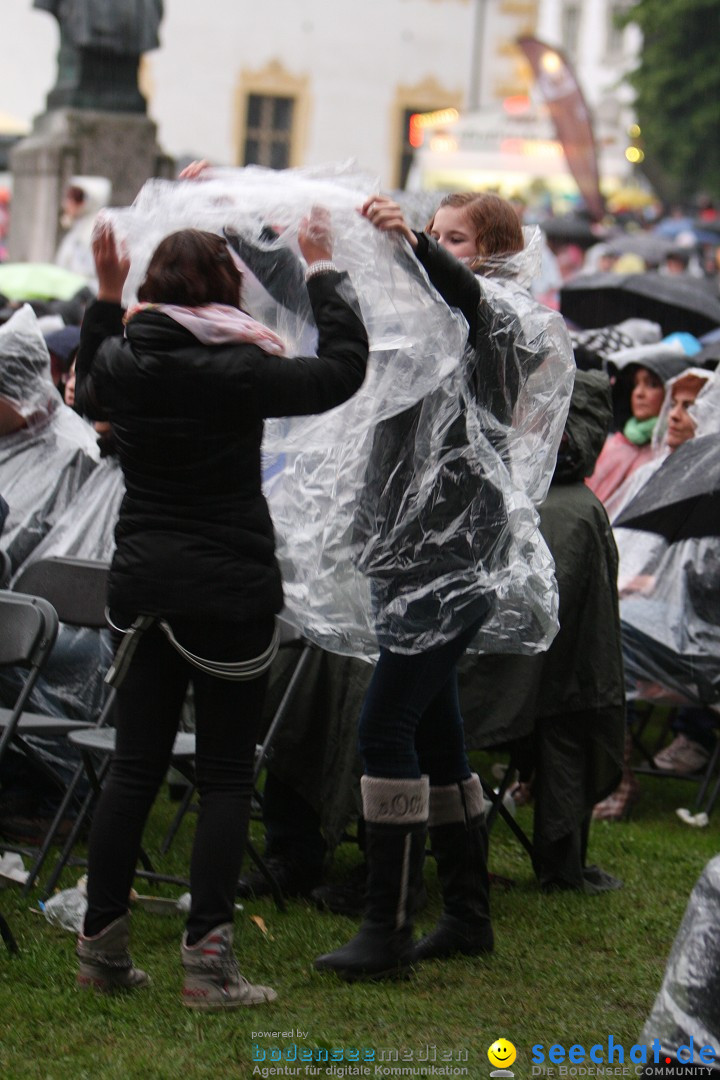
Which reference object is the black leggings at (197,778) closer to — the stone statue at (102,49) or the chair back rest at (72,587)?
the chair back rest at (72,587)

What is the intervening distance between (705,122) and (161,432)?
36815mm

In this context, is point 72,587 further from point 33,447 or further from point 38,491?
point 33,447

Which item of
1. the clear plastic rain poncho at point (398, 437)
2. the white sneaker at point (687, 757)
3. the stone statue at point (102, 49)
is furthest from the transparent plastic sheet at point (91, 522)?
the stone statue at point (102, 49)

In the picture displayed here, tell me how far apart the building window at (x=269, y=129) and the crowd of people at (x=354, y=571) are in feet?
Result: 121

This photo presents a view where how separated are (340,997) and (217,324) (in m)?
1.44

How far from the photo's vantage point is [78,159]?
38.6 feet

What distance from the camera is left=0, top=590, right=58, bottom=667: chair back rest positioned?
13.0ft

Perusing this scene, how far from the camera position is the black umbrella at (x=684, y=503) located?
4863 millimetres

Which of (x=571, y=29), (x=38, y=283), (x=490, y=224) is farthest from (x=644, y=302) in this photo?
(x=571, y=29)

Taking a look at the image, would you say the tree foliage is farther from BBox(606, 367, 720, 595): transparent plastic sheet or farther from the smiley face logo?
the smiley face logo

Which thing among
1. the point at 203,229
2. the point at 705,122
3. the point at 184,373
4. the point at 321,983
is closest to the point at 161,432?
the point at 184,373

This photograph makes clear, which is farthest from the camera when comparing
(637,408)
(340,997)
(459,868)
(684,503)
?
(637,408)

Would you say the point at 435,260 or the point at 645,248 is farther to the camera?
the point at 645,248

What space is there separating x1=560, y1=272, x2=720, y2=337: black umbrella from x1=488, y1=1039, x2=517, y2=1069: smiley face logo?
684 cm
